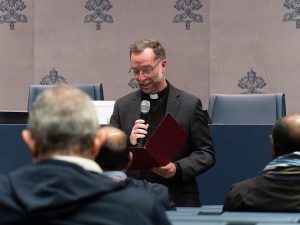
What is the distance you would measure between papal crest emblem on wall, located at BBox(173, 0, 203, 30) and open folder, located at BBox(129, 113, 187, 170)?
15.4ft

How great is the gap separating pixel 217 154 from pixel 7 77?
4.38 metres

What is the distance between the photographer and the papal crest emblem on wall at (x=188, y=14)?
876 centimetres

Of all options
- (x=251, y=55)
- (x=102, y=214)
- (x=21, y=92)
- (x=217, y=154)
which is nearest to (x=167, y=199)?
(x=102, y=214)

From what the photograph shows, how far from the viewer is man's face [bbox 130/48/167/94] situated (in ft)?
14.7

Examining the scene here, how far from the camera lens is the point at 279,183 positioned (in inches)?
133

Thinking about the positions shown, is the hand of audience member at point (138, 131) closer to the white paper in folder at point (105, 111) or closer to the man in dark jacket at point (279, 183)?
the man in dark jacket at point (279, 183)

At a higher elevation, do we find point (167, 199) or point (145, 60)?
point (145, 60)

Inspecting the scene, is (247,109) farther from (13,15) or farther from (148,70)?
(13,15)

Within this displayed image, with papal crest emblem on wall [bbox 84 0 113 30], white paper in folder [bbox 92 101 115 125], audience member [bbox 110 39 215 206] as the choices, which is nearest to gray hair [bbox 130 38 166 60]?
audience member [bbox 110 39 215 206]

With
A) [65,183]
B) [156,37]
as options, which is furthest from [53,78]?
[65,183]

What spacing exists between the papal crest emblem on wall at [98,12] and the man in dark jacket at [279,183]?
5.75m

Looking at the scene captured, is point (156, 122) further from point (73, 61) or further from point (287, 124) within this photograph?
point (73, 61)

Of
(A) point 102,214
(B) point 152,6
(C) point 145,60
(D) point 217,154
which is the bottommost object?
(D) point 217,154

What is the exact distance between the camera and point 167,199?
3.46 metres
